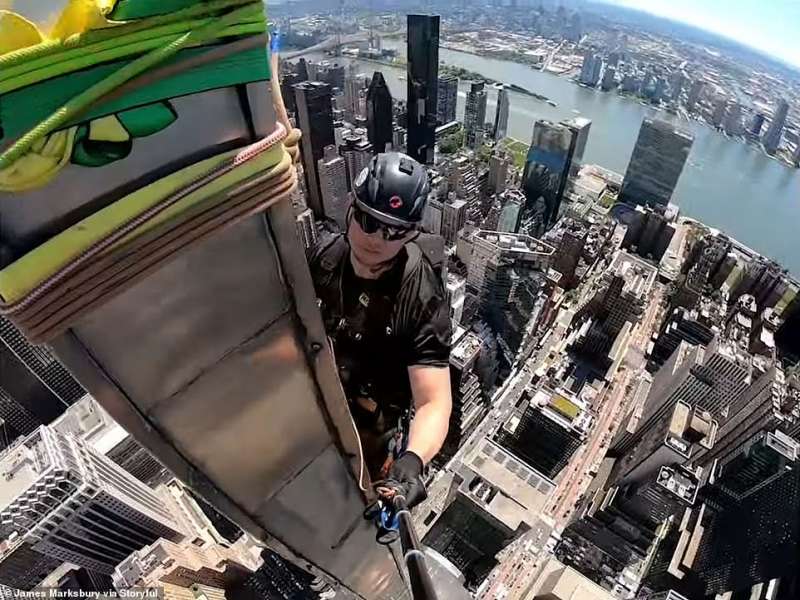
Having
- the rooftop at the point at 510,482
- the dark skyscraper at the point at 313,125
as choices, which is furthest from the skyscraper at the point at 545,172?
the rooftop at the point at 510,482

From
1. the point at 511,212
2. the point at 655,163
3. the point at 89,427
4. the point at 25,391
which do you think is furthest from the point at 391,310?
the point at 655,163

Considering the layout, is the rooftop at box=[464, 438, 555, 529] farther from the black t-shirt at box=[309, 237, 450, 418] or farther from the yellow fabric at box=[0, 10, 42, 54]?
the yellow fabric at box=[0, 10, 42, 54]

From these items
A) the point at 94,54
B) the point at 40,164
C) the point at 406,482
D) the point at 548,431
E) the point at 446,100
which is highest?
the point at 94,54

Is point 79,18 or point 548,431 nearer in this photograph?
point 79,18

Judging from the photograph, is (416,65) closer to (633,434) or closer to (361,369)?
(633,434)

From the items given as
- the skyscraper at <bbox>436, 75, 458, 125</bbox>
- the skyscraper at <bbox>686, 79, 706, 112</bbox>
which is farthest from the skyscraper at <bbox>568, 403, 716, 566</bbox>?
the skyscraper at <bbox>686, 79, 706, 112</bbox>

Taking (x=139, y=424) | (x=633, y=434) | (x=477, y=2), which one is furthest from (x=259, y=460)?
(x=477, y=2)

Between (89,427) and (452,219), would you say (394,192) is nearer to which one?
(89,427)
